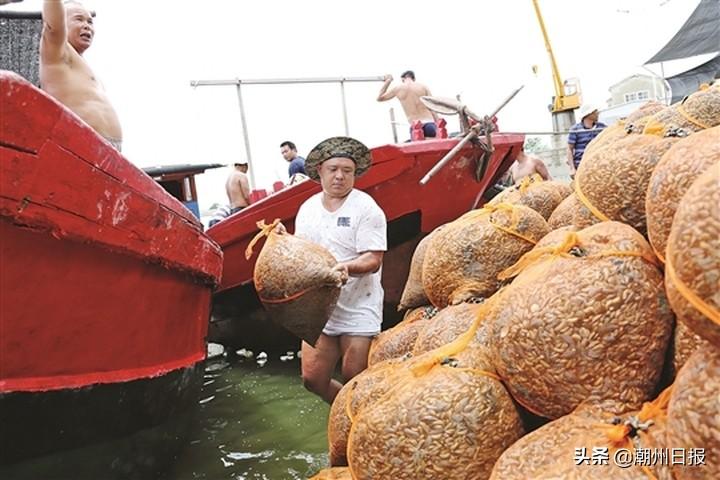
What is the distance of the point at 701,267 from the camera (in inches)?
41.8

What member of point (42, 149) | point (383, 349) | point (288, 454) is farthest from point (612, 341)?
point (288, 454)

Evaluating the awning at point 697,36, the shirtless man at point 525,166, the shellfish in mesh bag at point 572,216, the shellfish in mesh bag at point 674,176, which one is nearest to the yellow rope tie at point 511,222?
the shellfish in mesh bag at point 572,216

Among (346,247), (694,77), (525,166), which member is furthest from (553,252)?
(694,77)

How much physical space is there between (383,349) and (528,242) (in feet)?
2.87

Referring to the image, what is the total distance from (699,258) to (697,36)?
1774 centimetres

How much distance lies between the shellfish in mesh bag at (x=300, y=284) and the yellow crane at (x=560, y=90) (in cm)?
1465

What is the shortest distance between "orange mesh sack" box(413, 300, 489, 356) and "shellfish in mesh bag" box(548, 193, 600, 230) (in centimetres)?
51

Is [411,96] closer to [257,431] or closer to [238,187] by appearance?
[238,187]

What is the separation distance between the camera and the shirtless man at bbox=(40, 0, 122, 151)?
9.18 feet

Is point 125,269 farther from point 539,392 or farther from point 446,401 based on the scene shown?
point 539,392

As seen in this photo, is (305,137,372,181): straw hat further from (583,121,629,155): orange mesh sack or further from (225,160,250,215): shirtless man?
(225,160,250,215): shirtless man

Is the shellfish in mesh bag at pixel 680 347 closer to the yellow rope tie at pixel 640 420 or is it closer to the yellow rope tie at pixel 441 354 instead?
the yellow rope tie at pixel 640 420

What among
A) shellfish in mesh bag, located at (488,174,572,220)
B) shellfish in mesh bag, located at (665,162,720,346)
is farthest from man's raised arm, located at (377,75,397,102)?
shellfish in mesh bag, located at (665,162,720,346)

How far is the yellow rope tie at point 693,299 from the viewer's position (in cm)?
104
